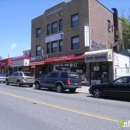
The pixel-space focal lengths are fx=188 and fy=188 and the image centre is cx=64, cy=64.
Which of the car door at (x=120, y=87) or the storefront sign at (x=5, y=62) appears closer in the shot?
the car door at (x=120, y=87)

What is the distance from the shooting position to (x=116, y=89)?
39.1 feet

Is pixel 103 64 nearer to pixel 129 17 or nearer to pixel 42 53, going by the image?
pixel 42 53

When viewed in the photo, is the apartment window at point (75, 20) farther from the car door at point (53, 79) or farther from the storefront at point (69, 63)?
the car door at point (53, 79)

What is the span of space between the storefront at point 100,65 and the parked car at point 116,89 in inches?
262

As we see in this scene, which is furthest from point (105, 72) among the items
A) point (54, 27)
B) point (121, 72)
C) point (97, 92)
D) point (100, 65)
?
point (54, 27)

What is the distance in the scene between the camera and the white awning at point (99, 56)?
1883cm

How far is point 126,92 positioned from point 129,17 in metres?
23.4

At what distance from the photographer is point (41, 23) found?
97.0 ft

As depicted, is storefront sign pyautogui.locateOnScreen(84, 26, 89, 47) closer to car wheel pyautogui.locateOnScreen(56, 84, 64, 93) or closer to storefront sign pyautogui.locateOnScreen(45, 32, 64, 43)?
storefront sign pyautogui.locateOnScreen(45, 32, 64, 43)

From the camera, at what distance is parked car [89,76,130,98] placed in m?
11.5

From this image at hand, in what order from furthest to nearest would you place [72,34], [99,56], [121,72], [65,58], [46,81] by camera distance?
[72,34] → [65,58] → [121,72] → [99,56] → [46,81]

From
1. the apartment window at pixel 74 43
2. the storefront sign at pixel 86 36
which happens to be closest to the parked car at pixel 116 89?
the storefront sign at pixel 86 36

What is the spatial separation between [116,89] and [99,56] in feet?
25.7

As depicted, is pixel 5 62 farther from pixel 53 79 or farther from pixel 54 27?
pixel 53 79
